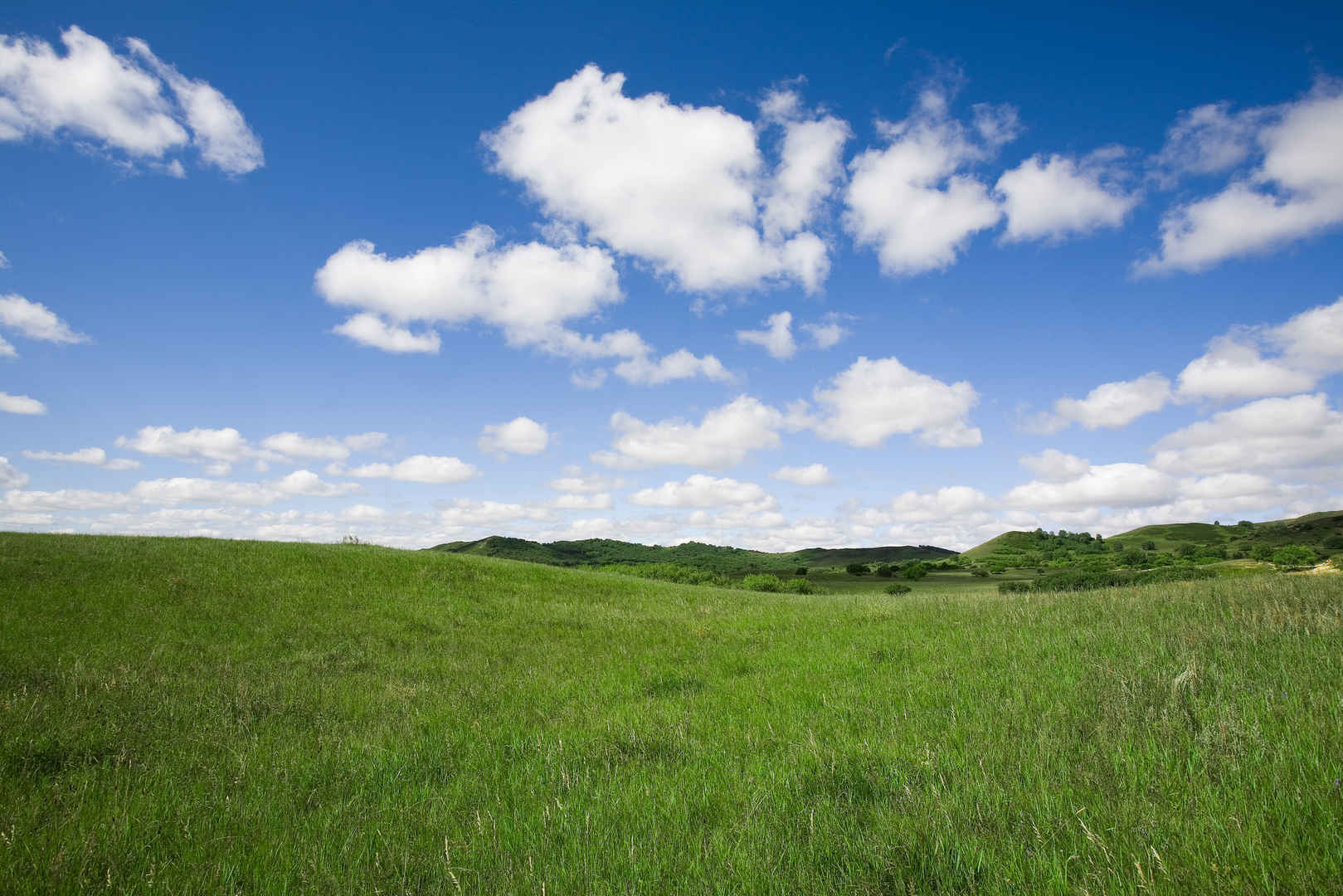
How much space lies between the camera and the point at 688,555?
490 ft

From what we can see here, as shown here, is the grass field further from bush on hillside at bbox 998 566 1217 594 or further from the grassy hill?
the grassy hill

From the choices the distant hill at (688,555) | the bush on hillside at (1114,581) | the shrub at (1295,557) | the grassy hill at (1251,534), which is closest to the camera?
the bush on hillside at (1114,581)

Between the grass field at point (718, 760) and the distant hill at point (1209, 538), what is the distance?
63.1 metres

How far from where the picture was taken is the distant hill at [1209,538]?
68.0 metres

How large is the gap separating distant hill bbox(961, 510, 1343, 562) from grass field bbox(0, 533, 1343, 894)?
63.1m

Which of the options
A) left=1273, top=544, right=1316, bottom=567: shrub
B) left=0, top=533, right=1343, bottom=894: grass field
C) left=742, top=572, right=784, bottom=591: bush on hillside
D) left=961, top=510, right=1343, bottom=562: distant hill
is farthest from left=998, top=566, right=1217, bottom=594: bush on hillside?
left=742, top=572, right=784, bottom=591: bush on hillside

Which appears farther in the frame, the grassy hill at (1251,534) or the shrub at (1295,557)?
the grassy hill at (1251,534)

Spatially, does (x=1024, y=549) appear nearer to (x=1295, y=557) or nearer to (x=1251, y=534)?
(x=1251, y=534)

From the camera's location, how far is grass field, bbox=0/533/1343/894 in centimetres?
379

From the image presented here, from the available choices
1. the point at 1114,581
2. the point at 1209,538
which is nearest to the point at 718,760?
the point at 1114,581

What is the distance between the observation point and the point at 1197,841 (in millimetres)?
3387

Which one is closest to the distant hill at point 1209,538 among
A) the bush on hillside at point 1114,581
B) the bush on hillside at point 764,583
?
the bush on hillside at point 1114,581

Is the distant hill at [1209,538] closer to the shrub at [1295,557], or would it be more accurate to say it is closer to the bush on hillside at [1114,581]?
the shrub at [1295,557]

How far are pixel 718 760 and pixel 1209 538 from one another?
12711cm
